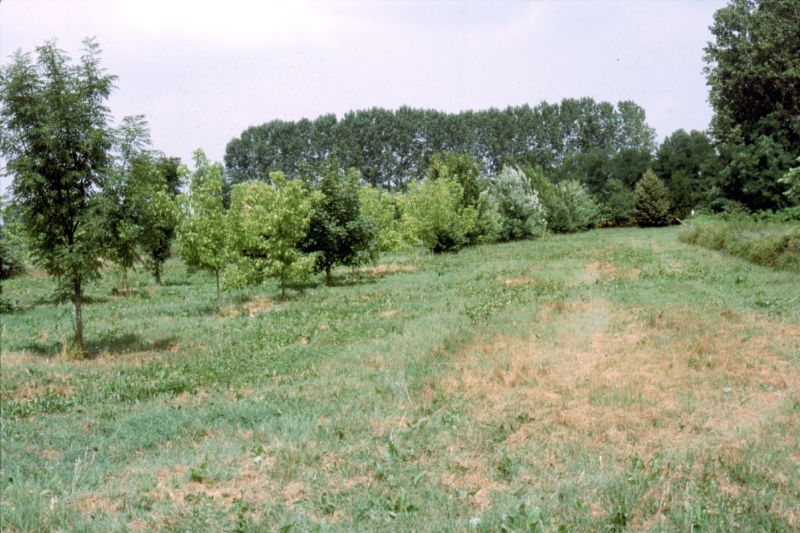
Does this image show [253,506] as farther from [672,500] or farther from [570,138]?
[570,138]

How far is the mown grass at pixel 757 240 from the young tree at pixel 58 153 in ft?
69.7

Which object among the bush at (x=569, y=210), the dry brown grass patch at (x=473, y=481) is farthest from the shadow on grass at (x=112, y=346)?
the bush at (x=569, y=210)

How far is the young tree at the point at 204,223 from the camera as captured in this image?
19.5 m

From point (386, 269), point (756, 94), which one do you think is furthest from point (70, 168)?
point (756, 94)

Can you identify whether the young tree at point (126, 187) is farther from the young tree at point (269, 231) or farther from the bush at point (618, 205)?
the bush at point (618, 205)

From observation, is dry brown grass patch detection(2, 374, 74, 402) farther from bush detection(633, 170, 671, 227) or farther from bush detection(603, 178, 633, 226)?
bush detection(603, 178, 633, 226)

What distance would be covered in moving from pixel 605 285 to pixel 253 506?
1597 cm

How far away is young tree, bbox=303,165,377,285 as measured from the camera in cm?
2564

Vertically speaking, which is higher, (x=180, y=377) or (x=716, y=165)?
(x=716, y=165)

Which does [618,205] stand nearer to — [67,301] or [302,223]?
[302,223]

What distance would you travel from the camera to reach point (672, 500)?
18.1 feet

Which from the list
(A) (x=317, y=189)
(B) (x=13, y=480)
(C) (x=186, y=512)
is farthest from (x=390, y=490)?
(A) (x=317, y=189)

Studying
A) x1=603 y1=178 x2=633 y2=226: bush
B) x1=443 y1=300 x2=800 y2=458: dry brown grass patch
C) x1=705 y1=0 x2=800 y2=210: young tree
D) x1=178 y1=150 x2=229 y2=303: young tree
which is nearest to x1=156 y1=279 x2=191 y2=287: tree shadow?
x1=178 y1=150 x2=229 y2=303: young tree

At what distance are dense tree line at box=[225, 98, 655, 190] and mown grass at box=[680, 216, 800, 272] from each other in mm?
56430
